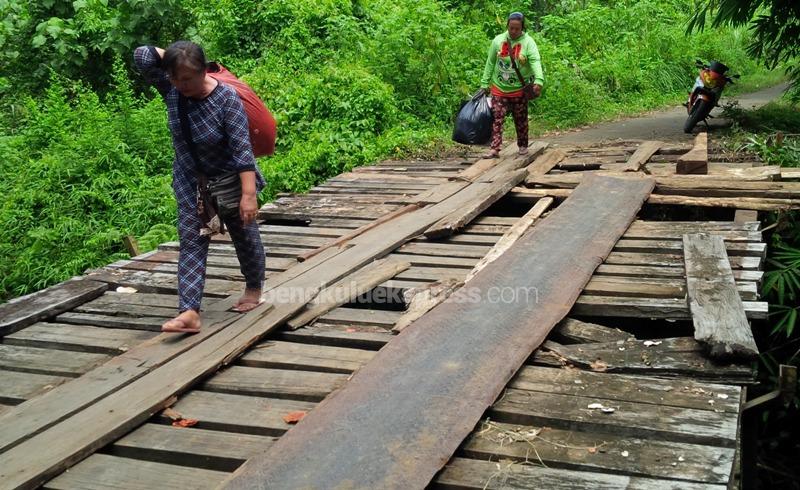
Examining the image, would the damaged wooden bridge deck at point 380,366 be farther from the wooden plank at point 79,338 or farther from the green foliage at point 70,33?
the green foliage at point 70,33

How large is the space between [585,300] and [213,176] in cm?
203

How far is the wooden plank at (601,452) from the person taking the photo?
2.66 meters

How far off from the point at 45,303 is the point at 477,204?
10.3 ft

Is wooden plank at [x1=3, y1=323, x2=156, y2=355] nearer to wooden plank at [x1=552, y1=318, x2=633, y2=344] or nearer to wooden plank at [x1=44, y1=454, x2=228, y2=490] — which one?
wooden plank at [x1=44, y1=454, x2=228, y2=490]

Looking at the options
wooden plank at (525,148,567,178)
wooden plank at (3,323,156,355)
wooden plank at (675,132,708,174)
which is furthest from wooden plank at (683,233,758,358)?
wooden plank at (3,323,156,355)

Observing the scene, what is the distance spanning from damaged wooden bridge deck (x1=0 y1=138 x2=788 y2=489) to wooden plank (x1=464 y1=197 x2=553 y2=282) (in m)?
0.02

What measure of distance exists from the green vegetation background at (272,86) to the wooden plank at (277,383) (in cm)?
372

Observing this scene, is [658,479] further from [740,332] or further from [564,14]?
[564,14]

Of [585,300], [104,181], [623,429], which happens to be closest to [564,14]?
→ [104,181]

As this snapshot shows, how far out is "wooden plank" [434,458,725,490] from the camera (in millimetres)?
2576

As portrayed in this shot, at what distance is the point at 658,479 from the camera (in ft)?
8.55

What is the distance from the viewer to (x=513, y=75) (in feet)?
26.5

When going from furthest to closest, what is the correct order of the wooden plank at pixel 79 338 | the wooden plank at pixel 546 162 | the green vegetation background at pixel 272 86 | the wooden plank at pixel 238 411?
1. the green vegetation background at pixel 272 86
2. the wooden plank at pixel 546 162
3. the wooden plank at pixel 79 338
4. the wooden plank at pixel 238 411

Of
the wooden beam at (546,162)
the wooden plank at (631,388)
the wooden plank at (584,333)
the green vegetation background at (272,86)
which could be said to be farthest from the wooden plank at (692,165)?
the wooden plank at (631,388)
